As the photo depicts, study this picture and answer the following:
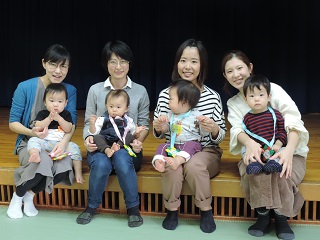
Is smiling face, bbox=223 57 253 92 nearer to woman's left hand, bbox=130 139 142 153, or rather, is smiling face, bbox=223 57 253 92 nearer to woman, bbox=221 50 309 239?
woman, bbox=221 50 309 239

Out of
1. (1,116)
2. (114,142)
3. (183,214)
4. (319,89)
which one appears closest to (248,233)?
(183,214)

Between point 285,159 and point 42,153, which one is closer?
point 285,159

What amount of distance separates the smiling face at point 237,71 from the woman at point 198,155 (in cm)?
14

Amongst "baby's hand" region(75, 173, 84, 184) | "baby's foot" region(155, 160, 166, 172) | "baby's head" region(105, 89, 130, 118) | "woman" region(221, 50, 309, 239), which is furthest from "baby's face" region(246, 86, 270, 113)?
"baby's hand" region(75, 173, 84, 184)

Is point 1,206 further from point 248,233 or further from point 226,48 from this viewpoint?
point 226,48

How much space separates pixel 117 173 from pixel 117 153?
4.0 inches

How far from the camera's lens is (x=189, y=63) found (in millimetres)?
2268

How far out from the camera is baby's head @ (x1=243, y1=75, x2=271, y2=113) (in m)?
2.00

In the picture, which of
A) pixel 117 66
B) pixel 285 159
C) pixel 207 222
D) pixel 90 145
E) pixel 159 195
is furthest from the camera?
pixel 159 195

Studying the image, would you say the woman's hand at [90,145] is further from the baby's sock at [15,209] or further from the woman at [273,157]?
the woman at [273,157]

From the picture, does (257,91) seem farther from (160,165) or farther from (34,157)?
(34,157)

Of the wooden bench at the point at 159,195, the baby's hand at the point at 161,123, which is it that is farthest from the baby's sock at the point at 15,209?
the baby's hand at the point at 161,123

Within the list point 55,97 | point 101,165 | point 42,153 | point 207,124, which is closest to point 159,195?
point 101,165

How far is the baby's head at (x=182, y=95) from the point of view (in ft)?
6.99
